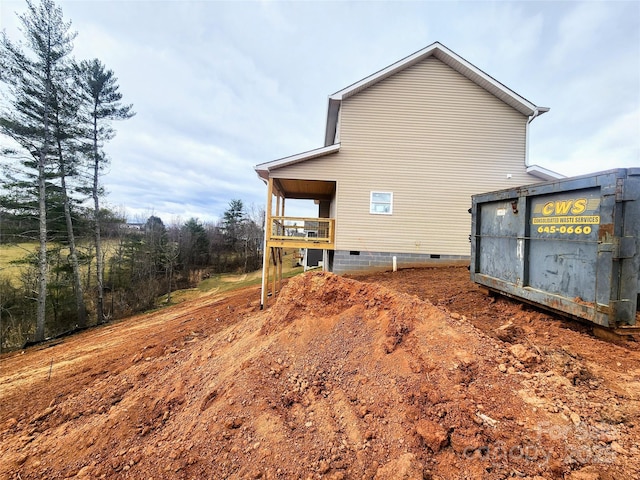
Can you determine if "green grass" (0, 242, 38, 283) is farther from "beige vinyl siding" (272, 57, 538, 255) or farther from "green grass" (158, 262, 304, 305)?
"beige vinyl siding" (272, 57, 538, 255)

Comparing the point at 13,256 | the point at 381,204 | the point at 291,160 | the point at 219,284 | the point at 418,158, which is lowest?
the point at 219,284

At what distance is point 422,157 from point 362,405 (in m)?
8.60

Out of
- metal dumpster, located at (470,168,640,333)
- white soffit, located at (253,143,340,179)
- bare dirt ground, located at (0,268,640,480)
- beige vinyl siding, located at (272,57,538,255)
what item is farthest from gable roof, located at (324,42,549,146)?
bare dirt ground, located at (0,268,640,480)

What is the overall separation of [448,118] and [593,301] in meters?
8.26

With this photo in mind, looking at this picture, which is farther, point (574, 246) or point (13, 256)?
point (13, 256)

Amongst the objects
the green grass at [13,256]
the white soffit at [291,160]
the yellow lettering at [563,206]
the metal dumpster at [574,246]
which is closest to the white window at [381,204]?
the white soffit at [291,160]

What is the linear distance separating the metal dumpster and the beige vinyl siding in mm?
4744

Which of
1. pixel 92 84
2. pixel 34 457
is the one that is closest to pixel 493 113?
pixel 34 457

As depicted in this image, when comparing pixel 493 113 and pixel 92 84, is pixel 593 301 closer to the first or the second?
pixel 493 113

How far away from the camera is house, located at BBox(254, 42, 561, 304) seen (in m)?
8.93

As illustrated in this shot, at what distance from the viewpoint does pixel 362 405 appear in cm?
245

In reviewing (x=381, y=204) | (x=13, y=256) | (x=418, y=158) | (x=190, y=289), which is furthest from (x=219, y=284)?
(x=418, y=158)

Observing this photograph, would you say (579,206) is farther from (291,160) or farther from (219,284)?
(219,284)

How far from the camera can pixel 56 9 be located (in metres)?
12.2
